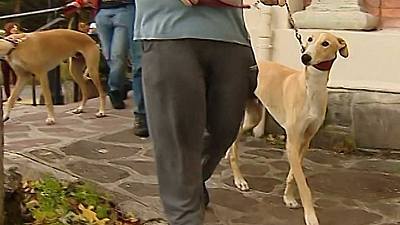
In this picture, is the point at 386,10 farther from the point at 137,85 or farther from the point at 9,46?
the point at 9,46

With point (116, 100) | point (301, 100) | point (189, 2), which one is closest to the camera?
point (189, 2)

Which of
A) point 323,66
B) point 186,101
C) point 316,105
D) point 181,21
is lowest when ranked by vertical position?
point 316,105

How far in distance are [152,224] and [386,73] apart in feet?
9.31

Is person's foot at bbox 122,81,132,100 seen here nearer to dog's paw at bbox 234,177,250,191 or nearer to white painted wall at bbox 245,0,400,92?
white painted wall at bbox 245,0,400,92

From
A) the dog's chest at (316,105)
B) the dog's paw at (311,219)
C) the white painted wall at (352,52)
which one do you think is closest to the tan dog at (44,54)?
the white painted wall at (352,52)

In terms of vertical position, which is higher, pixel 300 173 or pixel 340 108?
pixel 300 173

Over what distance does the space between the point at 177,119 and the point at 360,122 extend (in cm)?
339

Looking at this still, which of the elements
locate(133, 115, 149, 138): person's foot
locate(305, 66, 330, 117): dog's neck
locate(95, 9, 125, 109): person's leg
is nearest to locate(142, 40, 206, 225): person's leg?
locate(305, 66, 330, 117): dog's neck

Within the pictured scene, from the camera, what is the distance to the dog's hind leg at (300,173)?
446 cm

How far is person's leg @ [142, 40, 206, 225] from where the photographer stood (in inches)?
131

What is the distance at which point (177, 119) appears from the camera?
337cm

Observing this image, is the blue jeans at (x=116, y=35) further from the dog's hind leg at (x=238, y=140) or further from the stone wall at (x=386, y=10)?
the stone wall at (x=386, y=10)

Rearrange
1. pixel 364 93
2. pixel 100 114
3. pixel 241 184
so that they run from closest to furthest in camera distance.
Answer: pixel 241 184
pixel 364 93
pixel 100 114

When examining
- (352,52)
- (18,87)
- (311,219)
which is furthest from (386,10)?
(18,87)
